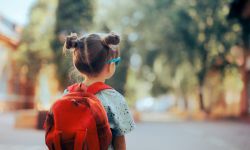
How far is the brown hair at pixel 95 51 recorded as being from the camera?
8.64 feet

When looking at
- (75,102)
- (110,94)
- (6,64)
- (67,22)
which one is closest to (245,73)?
(67,22)

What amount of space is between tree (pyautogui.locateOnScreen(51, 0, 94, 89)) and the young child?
23477 mm

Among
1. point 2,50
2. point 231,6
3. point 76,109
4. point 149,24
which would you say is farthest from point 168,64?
point 76,109

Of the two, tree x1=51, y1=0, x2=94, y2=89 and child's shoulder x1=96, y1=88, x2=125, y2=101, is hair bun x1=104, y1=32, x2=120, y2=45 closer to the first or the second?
child's shoulder x1=96, y1=88, x2=125, y2=101

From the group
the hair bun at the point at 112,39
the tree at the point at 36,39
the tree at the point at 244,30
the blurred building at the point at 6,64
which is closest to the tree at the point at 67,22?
the tree at the point at 36,39

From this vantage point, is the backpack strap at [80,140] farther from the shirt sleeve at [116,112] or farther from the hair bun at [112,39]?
the hair bun at [112,39]

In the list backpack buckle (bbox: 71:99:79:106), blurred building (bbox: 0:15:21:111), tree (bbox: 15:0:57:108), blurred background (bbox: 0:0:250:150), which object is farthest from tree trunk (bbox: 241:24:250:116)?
backpack buckle (bbox: 71:99:79:106)

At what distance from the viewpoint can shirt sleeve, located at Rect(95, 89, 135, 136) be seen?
8.68 ft

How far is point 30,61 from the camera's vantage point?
31.1 metres

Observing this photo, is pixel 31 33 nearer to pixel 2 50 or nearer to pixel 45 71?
pixel 45 71

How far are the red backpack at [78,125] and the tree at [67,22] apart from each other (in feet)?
77.5

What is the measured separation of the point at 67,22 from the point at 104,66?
2411 cm

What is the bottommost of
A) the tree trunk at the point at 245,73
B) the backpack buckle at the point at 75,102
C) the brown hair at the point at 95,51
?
the tree trunk at the point at 245,73

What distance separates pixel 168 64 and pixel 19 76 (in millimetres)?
13262
